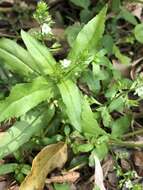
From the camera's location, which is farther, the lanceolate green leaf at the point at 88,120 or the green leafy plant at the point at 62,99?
the lanceolate green leaf at the point at 88,120

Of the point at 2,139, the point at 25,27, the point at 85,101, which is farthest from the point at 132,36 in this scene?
the point at 2,139

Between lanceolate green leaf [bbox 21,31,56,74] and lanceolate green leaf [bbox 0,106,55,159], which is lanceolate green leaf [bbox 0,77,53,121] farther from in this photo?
lanceolate green leaf [bbox 0,106,55,159]

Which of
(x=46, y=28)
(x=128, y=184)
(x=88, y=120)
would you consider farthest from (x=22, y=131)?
(x=128, y=184)

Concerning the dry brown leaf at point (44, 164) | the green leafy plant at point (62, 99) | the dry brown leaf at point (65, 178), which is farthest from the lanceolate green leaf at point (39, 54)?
the dry brown leaf at point (65, 178)

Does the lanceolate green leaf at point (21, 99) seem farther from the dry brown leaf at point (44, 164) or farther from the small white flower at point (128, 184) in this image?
the small white flower at point (128, 184)

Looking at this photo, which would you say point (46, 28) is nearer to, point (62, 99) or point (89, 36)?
point (89, 36)

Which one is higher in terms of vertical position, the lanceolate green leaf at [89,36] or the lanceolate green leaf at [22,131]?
the lanceolate green leaf at [89,36]

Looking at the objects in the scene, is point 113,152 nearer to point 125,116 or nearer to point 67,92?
point 125,116
